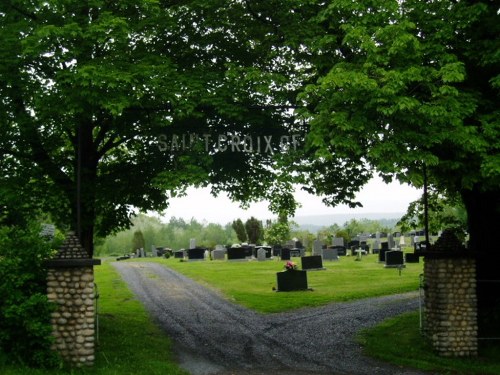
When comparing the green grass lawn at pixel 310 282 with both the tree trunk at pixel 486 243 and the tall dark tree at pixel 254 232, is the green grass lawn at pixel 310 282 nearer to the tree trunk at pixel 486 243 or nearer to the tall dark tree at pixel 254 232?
the tree trunk at pixel 486 243

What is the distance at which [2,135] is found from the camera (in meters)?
16.3

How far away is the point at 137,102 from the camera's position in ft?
47.2

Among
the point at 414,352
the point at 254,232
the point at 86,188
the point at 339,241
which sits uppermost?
the point at 86,188

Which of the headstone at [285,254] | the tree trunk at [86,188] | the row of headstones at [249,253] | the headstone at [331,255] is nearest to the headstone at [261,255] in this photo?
the row of headstones at [249,253]

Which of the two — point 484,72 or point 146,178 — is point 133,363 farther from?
point 484,72

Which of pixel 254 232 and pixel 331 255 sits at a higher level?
pixel 254 232

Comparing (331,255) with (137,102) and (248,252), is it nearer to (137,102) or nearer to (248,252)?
(248,252)

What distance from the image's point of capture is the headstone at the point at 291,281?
25859 mm

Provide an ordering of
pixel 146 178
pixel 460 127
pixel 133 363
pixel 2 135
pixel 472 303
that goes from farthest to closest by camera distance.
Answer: pixel 146 178 → pixel 2 135 → pixel 472 303 → pixel 133 363 → pixel 460 127

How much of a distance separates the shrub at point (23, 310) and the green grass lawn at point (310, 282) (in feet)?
32.3

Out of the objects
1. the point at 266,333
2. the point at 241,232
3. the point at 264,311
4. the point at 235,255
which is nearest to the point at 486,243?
the point at 266,333

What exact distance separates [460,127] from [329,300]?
12675 mm

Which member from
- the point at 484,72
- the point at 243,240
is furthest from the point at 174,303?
the point at 243,240

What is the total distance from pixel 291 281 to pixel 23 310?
14.7 m
